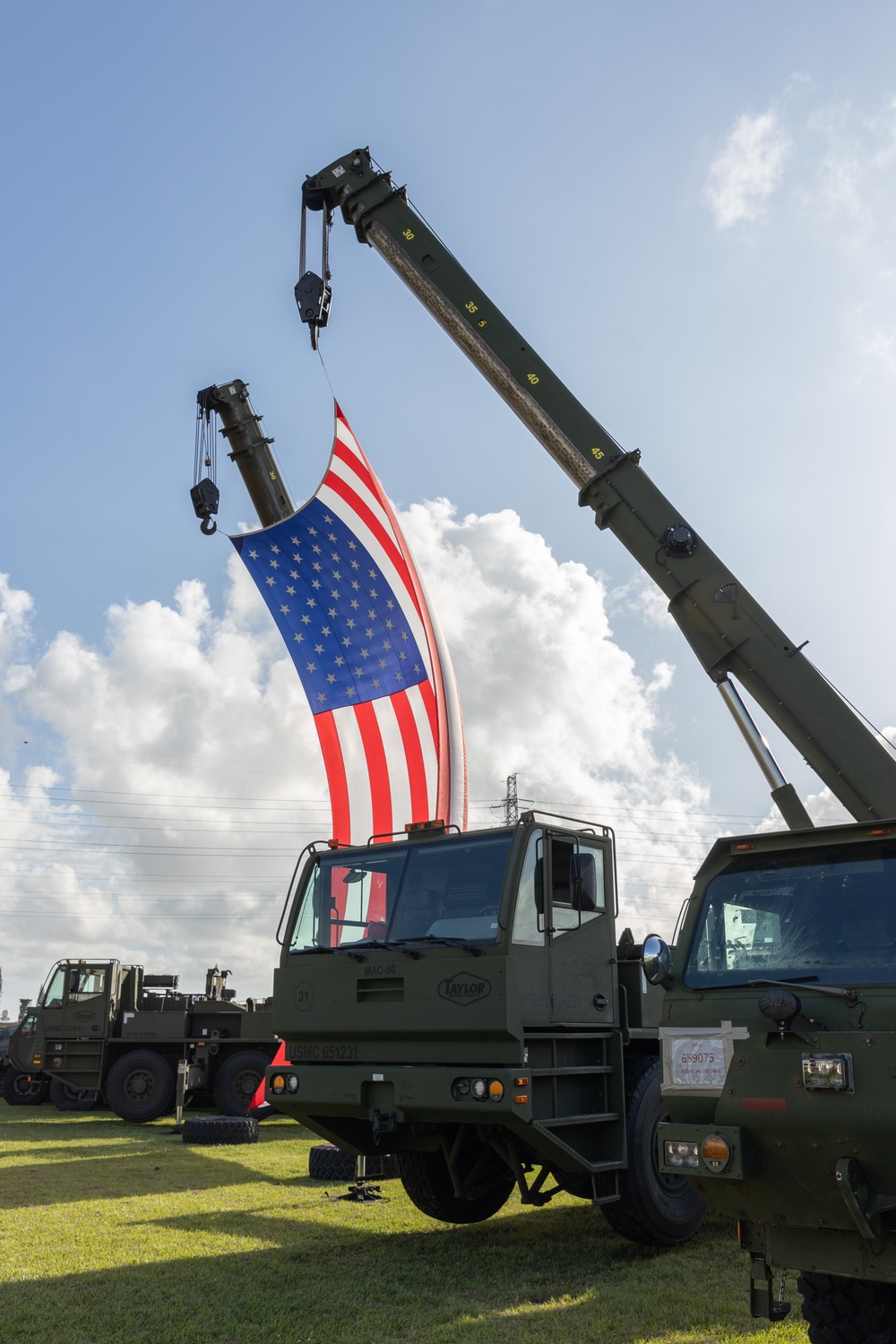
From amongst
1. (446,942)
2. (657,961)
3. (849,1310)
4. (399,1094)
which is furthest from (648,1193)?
(657,961)

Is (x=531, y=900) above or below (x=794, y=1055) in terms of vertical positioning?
above

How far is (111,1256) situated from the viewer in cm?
671

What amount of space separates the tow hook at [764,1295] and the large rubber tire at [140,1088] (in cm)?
1359

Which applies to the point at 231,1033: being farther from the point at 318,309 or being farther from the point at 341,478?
the point at 318,309

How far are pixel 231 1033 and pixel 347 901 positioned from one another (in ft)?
34.6

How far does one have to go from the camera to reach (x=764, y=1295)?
4320 millimetres

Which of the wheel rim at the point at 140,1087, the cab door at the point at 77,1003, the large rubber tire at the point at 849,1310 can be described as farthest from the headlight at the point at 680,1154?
the cab door at the point at 77,1003

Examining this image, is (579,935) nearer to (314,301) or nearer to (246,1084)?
(314,301)

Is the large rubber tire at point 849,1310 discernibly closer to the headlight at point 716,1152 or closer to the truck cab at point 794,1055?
the truck cab at point 794,1055

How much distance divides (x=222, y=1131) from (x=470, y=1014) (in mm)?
7806

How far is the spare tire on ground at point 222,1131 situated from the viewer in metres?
12.7

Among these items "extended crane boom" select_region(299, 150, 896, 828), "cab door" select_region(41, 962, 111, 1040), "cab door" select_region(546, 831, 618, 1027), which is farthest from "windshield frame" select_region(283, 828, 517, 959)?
"cab door" select_region(41, 962, 111, 1040)

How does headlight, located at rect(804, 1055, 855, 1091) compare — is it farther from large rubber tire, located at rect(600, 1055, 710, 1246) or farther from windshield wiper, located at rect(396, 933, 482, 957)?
large rubber tire, located at rect(600, 1055, 710, 1246)

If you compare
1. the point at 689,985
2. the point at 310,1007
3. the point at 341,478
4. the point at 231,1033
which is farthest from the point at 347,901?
the point at 231,1033
